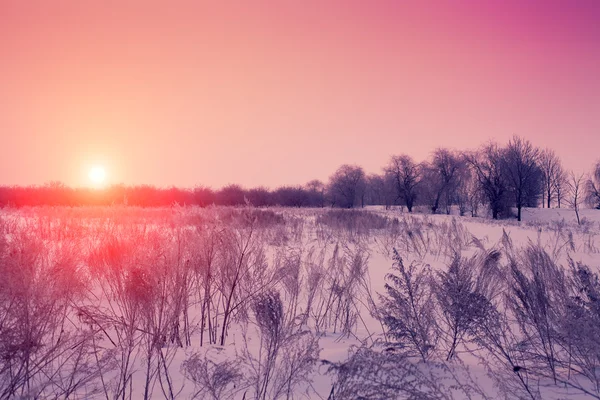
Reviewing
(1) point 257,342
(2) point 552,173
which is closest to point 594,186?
(2) point 552,173

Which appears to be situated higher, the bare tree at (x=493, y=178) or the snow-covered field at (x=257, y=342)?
the bare tree at (x=493, y=178)

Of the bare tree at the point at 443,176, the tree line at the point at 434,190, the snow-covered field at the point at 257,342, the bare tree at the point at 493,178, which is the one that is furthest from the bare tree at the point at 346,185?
the snow-covered field at the point at 257,342

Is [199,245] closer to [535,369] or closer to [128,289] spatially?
[128,289]

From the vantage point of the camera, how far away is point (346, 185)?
2643 inches

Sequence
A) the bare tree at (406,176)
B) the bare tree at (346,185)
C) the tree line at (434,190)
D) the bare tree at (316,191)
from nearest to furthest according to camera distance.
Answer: the tree line at (434,190) < the bare tree at (406,176) < the bare tree at (316,191) < the bare tree at (346,185)

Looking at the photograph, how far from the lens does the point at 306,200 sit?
54188 mm

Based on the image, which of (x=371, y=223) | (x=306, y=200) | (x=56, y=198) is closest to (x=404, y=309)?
(x=371, y=223)

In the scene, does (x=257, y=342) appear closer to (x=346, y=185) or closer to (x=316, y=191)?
(x=346, y=185)

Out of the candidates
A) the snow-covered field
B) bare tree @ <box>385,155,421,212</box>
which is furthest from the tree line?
the snow-covered field

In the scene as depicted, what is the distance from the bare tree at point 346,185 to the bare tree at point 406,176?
39.7ft

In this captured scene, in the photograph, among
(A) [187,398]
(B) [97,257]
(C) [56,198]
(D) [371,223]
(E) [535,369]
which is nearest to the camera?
(A) [187,398]

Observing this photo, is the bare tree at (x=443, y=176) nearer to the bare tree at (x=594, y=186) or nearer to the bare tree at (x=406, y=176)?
the bare tree at (x=406, y=176)

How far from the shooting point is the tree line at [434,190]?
109 ft

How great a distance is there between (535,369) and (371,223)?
42.0 ft
